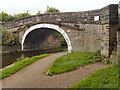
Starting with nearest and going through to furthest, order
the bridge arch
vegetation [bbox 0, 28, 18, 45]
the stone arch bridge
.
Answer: the stone arch bridge → the bridge arch → vegetation [bbox 0, 28, 18, 45]

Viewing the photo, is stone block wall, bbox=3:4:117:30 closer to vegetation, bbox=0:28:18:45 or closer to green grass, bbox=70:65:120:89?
vegetation, bbox=0:28:18:45

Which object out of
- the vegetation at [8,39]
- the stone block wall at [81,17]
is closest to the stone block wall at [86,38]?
the stone block wall at [81,17]

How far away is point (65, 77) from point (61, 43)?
16.3 meters

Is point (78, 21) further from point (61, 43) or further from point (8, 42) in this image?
point (61, 43)

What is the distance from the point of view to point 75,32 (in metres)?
9.09

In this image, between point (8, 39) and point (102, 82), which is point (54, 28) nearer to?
point (8, 39)

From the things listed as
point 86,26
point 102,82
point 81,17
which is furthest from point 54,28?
point 102,82

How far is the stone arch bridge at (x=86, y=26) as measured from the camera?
20.7ft

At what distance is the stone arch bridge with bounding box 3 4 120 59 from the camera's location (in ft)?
20.7

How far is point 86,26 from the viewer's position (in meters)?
8.43

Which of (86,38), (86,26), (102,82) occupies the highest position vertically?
(86,26)

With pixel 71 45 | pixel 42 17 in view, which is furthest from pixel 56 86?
pixel 42 17

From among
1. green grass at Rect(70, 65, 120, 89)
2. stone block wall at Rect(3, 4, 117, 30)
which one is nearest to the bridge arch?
stone block wall at Rect(3, 4, 117, 30)

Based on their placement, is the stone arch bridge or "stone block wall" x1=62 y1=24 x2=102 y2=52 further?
"stone block wall" x1=62 y1=24 x2=102 y2=52
